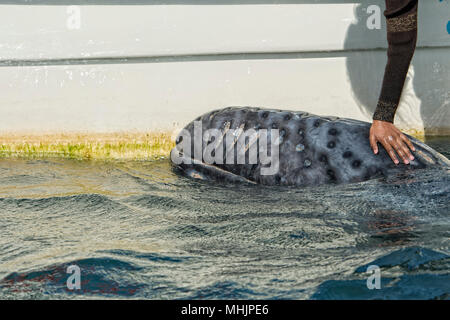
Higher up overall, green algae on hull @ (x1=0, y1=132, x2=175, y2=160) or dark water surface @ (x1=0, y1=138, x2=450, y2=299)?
green algae on hull @ (x1=0, y1=132, x2=175, y2=160)

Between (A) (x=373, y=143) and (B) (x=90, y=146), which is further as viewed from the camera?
(B) (x=90, y=146)

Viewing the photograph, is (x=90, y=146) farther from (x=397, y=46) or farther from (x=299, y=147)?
(x=397, y=46)

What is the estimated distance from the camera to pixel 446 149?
4.92 m

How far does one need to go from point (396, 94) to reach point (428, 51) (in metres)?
1.64

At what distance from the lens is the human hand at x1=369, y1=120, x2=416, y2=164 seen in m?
3.61

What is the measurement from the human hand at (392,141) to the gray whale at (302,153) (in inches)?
1.6

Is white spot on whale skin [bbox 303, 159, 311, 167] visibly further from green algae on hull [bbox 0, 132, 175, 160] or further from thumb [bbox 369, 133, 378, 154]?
green algae on hull [bbox 0, 132, 175, 160]

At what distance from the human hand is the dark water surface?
0.13m

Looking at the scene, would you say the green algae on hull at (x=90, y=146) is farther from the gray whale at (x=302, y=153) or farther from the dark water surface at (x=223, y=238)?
the dark water surface at (x=223, y=238)

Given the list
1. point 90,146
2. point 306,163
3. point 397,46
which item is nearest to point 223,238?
point 306,163

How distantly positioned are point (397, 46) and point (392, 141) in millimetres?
648

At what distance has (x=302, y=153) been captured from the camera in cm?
390

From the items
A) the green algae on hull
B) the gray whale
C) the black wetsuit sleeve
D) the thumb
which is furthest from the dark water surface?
the green algae on hull
